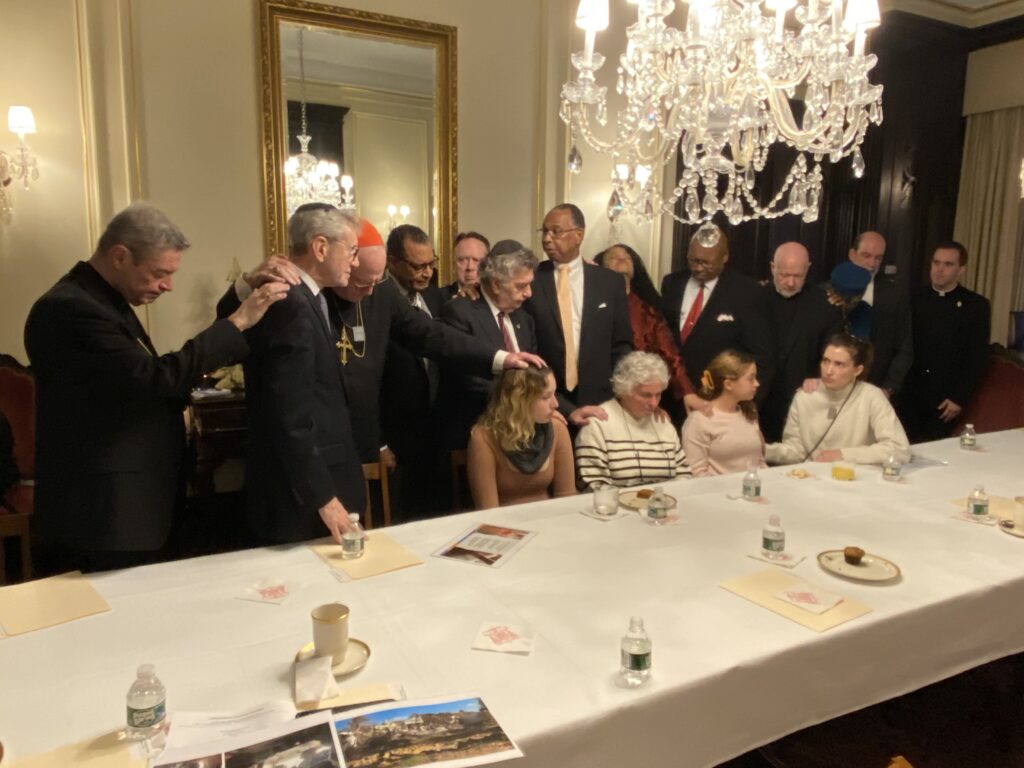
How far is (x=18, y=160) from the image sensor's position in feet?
10.7

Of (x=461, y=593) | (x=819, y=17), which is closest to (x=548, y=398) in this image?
(x=461, y=593)

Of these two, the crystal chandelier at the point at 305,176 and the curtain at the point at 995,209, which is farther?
the curtain at the point at 995,209

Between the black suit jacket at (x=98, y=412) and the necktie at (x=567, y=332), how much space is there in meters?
1.59

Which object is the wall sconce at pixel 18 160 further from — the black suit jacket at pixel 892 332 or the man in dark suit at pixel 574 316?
the black suit jacket at pixel 892 332

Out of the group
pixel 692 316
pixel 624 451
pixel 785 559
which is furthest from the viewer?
pixel 692 316

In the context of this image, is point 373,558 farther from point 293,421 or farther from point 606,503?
point 606,503

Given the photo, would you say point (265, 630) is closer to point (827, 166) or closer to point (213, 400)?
point (213, 400)

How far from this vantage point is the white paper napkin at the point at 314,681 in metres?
1.21

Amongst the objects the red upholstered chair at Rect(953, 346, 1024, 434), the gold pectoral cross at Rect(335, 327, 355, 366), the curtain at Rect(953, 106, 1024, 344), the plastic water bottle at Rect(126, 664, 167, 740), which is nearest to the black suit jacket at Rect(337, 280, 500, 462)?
the gold pectoral cross at Rect(335, 327, 355, 366)

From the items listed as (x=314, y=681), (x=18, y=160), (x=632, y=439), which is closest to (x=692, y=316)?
(x=632, y=439)

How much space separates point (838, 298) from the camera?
3.58 metres

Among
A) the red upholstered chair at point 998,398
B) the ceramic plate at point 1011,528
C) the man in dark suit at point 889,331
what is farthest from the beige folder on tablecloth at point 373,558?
the red upholstered chair at point 998,398

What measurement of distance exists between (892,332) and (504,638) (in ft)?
10.1

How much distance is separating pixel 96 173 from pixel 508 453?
7.89ft
